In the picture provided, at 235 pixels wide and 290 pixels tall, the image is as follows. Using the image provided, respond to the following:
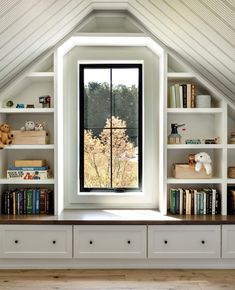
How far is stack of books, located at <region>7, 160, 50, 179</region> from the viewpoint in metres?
3.02

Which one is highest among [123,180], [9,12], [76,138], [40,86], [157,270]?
[9,12]

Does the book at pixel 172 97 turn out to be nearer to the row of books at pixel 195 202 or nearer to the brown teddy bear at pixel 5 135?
the row of books at pixel 195 202

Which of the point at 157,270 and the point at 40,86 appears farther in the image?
the point at 40,86

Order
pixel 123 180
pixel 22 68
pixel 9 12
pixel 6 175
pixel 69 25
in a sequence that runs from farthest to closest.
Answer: pixel 123 180 → pixel 6 175 → pixel 22 68 → pixel 69 25 → pixel 9 12

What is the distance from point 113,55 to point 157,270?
2000 mm

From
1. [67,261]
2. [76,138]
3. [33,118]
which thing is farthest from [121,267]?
[33,118]

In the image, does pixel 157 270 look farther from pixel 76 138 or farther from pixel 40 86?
pixel 40 86

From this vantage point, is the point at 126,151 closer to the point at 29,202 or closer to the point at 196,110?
the point at 196,110

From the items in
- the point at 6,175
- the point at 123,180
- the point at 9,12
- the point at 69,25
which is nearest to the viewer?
the point at 9,12

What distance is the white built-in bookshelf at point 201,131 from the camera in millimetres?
2984

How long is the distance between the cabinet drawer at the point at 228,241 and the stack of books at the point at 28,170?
5.33 ft

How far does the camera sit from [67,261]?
285 cm

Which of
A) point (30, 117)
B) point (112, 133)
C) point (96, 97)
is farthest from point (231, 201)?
point (30, 117)

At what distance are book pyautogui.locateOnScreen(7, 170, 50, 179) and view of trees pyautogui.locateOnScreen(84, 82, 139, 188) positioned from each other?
49 cm
